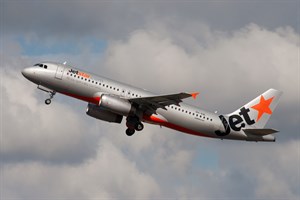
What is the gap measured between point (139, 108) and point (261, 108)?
573 inches

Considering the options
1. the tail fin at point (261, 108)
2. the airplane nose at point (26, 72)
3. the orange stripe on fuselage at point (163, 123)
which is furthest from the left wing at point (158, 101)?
the airplane nose at point (26, 72)

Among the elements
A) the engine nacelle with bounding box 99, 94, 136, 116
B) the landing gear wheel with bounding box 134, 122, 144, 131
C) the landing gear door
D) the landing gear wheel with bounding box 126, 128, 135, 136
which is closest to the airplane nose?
the landing gear door

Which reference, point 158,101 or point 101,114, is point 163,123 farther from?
point 101,114

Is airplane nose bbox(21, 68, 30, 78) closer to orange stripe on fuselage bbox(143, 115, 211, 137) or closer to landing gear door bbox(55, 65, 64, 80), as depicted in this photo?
landing gear door bbox(55, 65, 64, 80)

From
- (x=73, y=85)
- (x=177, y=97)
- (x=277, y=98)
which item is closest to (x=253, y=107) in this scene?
(x=277, y=98)

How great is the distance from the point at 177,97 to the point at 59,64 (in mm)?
12277

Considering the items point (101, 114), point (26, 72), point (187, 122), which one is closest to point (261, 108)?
point (187, 122)

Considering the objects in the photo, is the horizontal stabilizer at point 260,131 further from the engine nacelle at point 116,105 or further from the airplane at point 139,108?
the engine nacelle at point 116,105

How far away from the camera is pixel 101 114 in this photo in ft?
222

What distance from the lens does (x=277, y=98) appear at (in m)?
74.2

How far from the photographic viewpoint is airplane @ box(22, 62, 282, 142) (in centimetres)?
6456

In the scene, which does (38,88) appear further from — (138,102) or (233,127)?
(233,127)

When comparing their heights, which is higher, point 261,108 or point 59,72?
point 261,108

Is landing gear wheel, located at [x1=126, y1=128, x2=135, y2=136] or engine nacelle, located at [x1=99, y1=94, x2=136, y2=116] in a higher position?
engine nacelle, located at [x1=99, y1=94, x2=136, y2=116]
